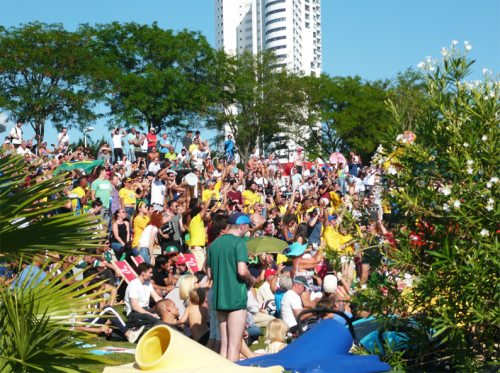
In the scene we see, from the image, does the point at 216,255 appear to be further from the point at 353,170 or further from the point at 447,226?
the point at 353,170

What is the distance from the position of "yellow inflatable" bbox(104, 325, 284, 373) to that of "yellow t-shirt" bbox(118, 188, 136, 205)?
36.3 ft

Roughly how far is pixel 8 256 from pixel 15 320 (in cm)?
70

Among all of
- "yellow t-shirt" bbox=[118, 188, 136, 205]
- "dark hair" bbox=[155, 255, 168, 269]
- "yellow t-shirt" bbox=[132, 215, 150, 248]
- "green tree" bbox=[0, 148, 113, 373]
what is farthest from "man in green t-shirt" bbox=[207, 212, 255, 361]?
"yellow t-shirt" bbox=[118, 188, 136, 205]

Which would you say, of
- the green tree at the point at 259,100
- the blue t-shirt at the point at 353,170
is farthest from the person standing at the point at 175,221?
the green tree at the point at 259,100

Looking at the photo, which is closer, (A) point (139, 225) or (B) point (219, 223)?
(B) point (219, 223)

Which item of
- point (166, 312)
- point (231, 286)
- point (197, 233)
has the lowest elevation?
point (166, 312)

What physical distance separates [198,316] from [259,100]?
56651mm

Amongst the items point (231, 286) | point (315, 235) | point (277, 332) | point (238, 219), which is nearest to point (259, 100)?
point (315, 235)

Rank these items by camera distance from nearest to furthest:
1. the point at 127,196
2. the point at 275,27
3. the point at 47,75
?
the point at 127,196
the point at 47,75
the point at 275,27

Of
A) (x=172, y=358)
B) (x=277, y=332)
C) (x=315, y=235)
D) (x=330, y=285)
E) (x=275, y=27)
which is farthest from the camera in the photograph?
(x=275, y=27)

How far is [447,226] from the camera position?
465cm

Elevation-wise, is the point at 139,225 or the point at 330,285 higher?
the point at 139,225

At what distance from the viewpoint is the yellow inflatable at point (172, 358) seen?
11.4ft

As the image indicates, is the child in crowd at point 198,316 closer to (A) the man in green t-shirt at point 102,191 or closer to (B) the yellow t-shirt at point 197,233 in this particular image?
(B) the yellow t-shirt at point 197,233
